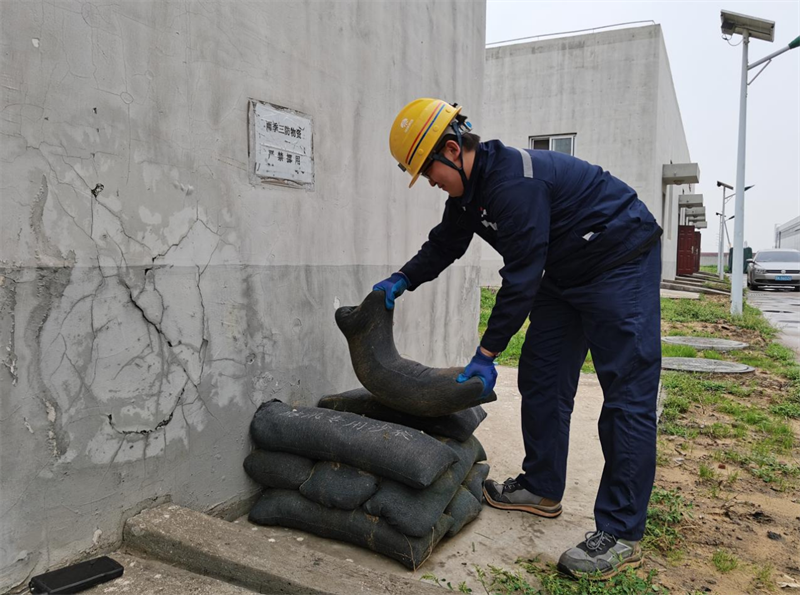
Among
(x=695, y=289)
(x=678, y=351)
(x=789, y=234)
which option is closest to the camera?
(x=678, y=351)

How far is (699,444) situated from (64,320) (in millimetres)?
3911

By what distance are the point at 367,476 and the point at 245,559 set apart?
0.63m

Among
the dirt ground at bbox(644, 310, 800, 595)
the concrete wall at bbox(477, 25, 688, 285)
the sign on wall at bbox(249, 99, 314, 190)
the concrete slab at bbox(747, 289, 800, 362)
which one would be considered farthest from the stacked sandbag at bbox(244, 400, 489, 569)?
the concrete wall at bbox(477, 25, 688, 285)

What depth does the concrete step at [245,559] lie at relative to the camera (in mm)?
1907

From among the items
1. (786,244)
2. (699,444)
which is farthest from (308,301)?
(786,244)

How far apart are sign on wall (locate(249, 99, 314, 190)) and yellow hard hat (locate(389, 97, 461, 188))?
66 centimetres

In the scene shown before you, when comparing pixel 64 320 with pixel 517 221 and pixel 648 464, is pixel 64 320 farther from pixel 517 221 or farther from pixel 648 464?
pixel 648 464

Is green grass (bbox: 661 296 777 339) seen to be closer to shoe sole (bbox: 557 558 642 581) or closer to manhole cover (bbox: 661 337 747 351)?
manhole cover (bbox: 661 337 747 351)

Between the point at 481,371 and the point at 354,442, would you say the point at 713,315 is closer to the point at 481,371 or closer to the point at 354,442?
the point at 481,371

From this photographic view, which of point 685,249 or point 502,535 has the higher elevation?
point 685,249

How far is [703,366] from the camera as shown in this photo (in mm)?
6441

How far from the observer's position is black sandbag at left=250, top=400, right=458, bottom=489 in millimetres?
2369

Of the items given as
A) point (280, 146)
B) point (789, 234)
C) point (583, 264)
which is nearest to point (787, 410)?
point (583, 264)

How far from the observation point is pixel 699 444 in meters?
4.01
